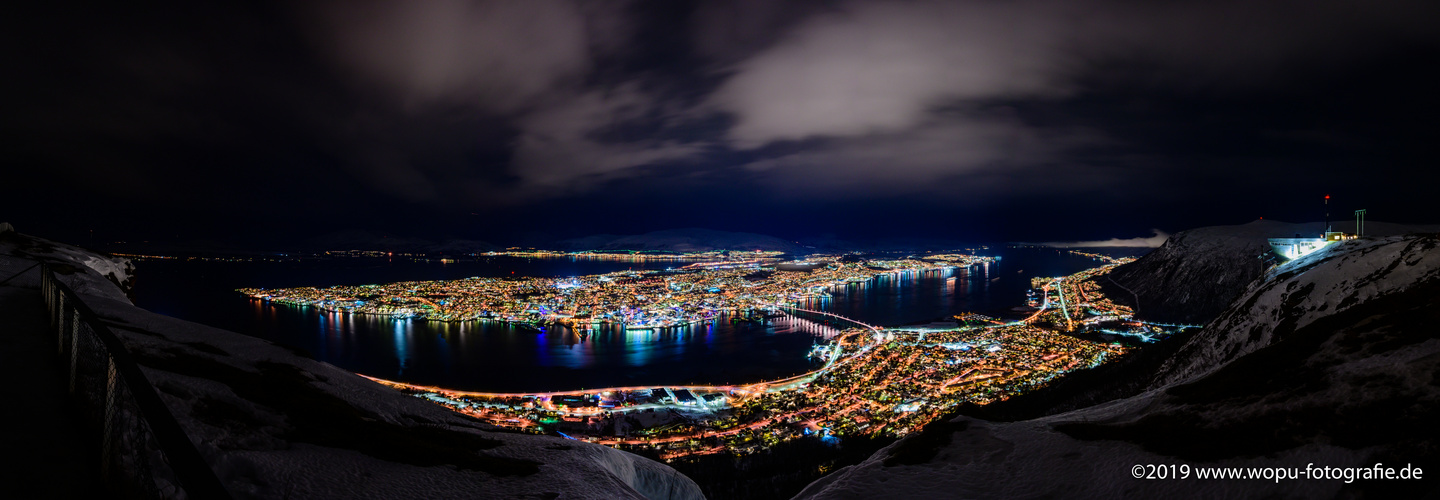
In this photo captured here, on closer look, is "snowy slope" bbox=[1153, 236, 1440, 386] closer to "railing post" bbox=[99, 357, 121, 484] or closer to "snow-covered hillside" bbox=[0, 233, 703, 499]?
"snow-covered hillside" bbox=[0, 233, 703, 499]

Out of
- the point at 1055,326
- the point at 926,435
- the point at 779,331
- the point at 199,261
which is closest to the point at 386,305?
the point at 779,331

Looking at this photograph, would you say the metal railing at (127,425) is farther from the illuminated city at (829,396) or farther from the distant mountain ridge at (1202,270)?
the distant mountain ridge at (1202,270)

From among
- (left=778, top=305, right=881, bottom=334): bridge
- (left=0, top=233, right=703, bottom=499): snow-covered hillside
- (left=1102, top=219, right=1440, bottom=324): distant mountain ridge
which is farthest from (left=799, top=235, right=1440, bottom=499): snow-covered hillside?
(left=1102, top=219, right=1440, bottom=324): distant mountain ridge

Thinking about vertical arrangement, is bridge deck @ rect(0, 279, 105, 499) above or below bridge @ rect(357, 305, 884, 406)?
above

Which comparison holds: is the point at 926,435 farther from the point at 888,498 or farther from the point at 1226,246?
the point at 1226,246

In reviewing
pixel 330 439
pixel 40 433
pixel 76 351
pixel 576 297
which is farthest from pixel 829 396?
pixel 576 297

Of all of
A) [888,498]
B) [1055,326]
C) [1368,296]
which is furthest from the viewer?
[1055,326]
